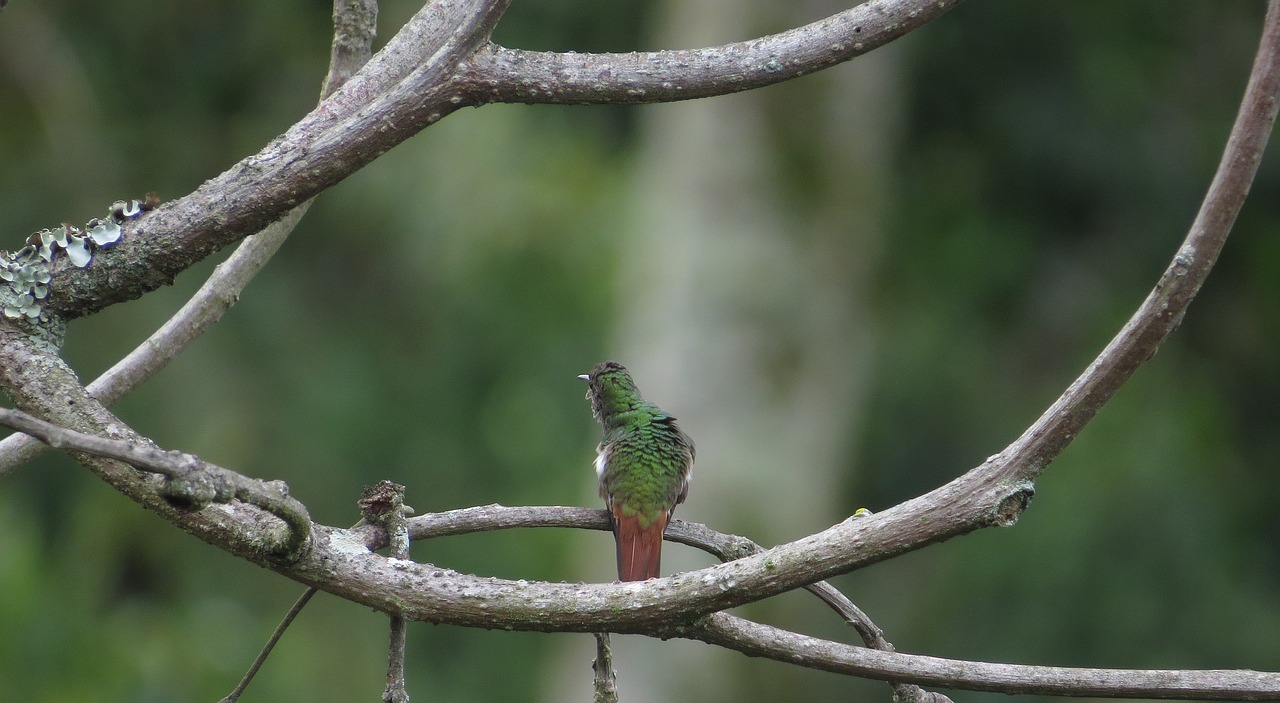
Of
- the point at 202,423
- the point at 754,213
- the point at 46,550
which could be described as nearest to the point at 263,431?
the point at 202,423

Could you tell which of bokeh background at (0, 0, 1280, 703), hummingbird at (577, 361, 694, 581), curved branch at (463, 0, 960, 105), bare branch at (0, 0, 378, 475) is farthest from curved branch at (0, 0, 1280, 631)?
bokeh background at (0, 0, 1280, 703)

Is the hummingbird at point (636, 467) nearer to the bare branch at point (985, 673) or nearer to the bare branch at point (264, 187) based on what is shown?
the bare branch at point (985, 673)

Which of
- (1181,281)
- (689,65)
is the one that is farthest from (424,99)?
(1181,281)

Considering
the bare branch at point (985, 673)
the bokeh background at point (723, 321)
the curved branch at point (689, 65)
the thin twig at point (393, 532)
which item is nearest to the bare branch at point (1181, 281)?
the bare branch at point (985, 673)

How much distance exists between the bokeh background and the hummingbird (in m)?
3.67

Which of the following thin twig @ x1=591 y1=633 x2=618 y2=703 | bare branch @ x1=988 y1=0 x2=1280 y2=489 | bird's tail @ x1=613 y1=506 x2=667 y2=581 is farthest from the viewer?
bird's tail @ x1=613 y1=506 x2=667 y2=581

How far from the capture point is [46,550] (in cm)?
823

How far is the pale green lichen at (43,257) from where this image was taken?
174 centimetres

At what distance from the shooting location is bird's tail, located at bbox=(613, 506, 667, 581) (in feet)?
9.79

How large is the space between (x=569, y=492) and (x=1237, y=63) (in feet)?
20.4

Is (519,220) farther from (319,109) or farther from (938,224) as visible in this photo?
(319,109)

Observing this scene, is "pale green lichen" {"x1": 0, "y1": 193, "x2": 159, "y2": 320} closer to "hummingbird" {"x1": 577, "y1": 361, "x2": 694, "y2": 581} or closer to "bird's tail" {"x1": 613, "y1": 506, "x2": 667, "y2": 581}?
"hummingbird" {"x1": 577, "y1": 361, "x2": 694, "y2": 581}

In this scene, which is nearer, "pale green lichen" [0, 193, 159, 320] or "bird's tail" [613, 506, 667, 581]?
"pale green lichen" [0, 193, 159, 320]

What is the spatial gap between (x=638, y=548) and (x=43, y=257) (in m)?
1.59
